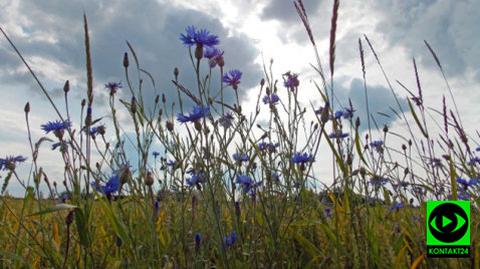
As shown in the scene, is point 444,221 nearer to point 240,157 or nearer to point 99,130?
point 240,157

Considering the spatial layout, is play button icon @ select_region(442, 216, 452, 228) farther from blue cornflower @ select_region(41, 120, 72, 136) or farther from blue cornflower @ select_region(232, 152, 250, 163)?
blue cornflower @ select_region(41, 120, 72, 136)

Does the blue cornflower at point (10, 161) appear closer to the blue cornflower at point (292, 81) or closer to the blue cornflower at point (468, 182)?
the blue cornflower at point (292, 81)

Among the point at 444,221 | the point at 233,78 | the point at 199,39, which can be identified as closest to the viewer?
the point at 444,221

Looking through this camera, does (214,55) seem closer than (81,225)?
No

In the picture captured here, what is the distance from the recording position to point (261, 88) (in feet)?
7.38

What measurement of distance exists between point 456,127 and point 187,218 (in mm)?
1475

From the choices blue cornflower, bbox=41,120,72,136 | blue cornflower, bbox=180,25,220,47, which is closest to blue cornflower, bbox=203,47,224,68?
blue cornflower, bbox=180,25,220,47

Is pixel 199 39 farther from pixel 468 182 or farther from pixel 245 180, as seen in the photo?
pixel 468 182

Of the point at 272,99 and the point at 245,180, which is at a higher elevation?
the point at 272,99

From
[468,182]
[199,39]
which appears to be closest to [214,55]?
[199,39]

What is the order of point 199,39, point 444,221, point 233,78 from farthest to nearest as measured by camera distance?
1. point 233,78
2. point 199,39
3. point 444,221

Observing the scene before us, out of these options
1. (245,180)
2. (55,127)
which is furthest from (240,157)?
(55,127)

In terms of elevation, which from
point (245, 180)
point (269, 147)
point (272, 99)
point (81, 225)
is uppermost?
point (272, 99)

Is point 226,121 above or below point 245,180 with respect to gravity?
above
